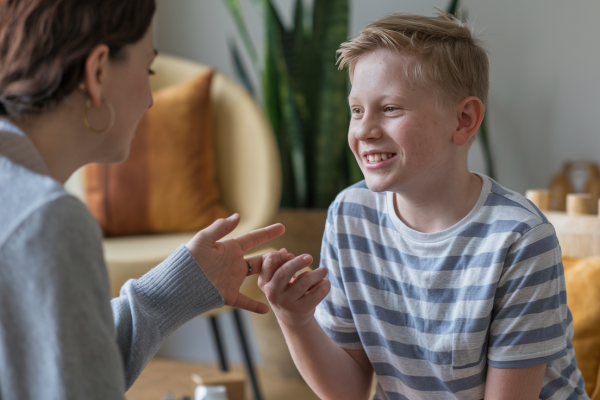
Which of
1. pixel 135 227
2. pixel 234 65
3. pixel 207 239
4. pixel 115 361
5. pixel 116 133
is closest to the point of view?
pixel 115 361

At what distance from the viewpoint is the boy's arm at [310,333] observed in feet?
3.04

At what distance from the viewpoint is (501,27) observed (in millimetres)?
2193

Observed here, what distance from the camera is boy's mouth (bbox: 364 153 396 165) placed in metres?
0.94

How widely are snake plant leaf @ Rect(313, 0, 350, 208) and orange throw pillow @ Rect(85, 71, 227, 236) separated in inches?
16.6

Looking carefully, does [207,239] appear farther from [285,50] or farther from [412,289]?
[285,50]

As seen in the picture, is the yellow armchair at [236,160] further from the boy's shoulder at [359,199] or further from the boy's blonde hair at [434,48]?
the boy's blonde hair at [434,48]

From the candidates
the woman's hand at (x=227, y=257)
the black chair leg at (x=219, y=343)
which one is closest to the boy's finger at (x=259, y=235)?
the woman's hand at (x=227, y=257)

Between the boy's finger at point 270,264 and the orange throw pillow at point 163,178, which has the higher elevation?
the boy's finger at point 270,264

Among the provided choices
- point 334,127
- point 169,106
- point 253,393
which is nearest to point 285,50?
point 334,127

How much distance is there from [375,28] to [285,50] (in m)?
1.35

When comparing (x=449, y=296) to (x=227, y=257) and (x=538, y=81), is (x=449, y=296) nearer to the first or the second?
(x=227, y=257)

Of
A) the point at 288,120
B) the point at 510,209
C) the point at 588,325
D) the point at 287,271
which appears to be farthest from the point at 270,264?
the point at 288,120

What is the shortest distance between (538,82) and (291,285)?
1615mm

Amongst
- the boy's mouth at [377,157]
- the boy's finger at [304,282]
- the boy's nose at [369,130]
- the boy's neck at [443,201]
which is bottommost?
the boy's finger at [304,282]
